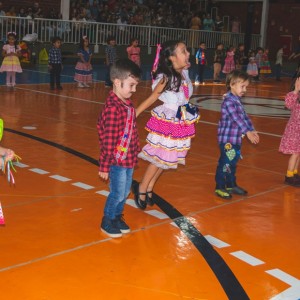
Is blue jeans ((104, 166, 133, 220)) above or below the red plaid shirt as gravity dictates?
below

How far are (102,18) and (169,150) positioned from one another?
1976 centimetres

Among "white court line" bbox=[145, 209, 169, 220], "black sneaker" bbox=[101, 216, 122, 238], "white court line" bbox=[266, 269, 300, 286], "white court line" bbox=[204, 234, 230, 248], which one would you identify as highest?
"black sneaker" bbox=[101, 216, 122, 238]

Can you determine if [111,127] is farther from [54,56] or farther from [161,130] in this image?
[54,56]

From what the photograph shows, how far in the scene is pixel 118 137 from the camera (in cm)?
415

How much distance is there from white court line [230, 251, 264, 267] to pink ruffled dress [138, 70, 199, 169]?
1096 mm

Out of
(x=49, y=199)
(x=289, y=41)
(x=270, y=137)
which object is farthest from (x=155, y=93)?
(x=289, y=41)

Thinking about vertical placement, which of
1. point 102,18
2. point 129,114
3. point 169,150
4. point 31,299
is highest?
point 102,18

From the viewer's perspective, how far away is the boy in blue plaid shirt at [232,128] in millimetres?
5398

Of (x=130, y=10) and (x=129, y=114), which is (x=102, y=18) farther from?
(x=129, y=114)

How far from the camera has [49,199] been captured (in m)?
5.21

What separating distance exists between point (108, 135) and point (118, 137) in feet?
0.30

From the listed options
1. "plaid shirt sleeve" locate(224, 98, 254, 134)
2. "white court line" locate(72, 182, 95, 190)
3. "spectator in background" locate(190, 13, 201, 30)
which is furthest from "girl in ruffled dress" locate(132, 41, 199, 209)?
"spectator in background" locate(190, 13, 201, 30)

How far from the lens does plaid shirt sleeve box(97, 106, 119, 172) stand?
4.07 m

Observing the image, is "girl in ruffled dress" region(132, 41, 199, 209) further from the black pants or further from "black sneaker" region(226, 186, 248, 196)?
the black pants
